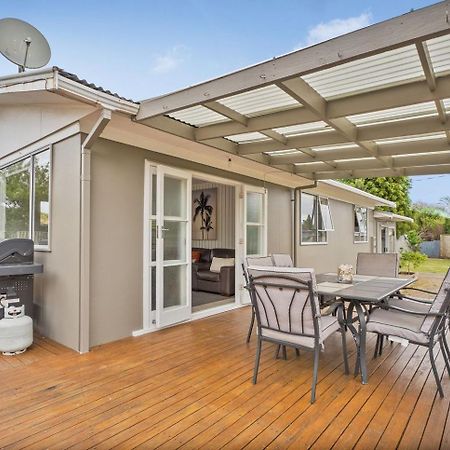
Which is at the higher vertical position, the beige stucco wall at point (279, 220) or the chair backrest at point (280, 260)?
the beige stucco wall at point (279, 220)

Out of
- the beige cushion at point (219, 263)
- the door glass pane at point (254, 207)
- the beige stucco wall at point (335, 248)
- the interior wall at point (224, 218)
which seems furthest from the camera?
the interior wall at point (224, 218)

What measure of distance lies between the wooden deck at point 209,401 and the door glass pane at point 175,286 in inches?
35.4

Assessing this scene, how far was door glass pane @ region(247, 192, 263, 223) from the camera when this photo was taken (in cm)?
625

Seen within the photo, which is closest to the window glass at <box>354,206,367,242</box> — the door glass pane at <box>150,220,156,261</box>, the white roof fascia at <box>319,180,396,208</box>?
the white roof fascia at <box>319,180,396,208</box>

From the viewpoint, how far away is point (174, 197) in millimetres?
4730

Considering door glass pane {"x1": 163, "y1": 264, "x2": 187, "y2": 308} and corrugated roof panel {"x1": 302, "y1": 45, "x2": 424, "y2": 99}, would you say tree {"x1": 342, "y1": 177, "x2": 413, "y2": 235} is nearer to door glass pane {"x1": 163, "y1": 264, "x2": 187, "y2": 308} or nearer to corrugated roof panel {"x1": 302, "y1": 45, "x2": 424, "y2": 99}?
door glass pane {"x1": 163, "y1": 264, "x2": 187, "y2": 308}

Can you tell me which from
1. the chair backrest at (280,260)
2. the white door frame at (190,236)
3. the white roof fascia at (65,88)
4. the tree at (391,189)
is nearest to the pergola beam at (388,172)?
the white door frame at (190,236)

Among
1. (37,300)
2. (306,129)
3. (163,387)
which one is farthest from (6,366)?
(306,129)

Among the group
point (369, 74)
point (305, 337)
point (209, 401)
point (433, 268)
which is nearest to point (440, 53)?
point (369, 74)

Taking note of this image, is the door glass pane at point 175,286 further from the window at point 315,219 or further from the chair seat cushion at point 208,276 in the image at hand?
the window at point 315,219

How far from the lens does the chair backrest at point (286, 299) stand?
8.70 feet

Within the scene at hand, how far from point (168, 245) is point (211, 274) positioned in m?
2.80

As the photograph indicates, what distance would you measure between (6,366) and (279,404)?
2.58 metres

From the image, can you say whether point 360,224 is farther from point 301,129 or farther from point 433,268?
point 301,129
